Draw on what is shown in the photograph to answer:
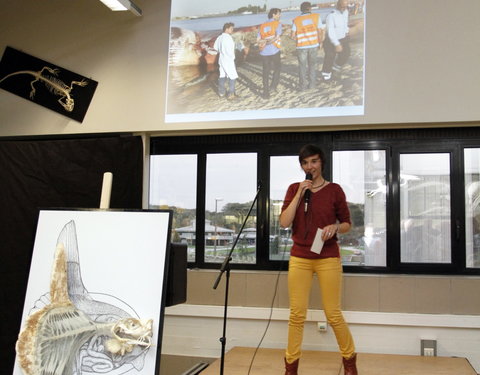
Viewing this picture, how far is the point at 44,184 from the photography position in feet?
11.5

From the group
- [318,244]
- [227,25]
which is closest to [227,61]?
[227,25]

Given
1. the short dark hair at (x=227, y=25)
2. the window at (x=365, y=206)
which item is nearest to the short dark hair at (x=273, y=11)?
the short dark hair at (x=227, y=25)

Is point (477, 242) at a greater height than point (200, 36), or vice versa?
point (200, 36)

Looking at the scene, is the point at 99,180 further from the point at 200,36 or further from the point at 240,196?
the point at 200,36

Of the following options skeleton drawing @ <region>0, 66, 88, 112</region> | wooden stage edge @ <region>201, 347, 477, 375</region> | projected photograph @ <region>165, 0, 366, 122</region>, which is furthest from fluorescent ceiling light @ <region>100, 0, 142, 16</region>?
wooden stage edge @ <region>201, 347, 477, 375</region>

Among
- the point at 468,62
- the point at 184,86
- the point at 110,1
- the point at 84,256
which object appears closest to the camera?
the point at 84,256

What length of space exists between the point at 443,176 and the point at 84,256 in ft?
8.34

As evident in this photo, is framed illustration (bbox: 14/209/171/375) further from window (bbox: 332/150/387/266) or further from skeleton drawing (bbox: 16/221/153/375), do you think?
window (bbox: 332/150/387/266)

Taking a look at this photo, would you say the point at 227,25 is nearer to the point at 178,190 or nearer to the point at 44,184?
the point at 178,190

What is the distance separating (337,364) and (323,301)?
63cm

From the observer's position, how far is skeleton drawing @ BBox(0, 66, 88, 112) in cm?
354

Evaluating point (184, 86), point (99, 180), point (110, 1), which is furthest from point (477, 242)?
point (110, 1)

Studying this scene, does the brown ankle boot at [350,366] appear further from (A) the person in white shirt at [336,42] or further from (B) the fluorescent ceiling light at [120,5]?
(B) the fluorescent ceiling light at [120,5]

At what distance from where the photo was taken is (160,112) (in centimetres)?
337
